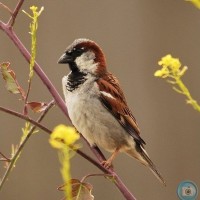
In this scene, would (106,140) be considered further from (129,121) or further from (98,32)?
(98,32)

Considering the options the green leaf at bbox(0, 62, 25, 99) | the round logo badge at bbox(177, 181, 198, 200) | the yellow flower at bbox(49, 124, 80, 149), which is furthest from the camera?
the green leaf at bbox(0, 62, 25, 99)

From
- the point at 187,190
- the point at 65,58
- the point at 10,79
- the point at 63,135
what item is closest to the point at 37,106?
the point at 10,79

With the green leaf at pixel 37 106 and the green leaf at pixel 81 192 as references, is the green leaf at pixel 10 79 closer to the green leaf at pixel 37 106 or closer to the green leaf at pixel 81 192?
the green leaf at pixel 37 106

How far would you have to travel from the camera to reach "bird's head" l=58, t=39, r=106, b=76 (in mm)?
1578

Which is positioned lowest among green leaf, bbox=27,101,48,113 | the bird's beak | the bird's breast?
the bird's breast

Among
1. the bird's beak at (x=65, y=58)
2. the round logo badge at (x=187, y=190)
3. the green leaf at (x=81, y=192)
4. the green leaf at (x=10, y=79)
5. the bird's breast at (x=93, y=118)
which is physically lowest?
the bird's breast at (x=93, y=118)

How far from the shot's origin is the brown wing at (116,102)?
5.28ft

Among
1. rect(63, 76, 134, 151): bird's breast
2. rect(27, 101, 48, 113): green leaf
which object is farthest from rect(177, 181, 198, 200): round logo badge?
rect(63, 76, 134, 151): bird's breast

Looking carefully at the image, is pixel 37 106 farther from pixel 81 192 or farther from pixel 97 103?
pixel 97 103

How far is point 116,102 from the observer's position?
1.62 m

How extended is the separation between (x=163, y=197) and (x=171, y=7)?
0.99 m

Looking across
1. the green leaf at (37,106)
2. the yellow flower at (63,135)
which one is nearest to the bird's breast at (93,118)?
the green leaf at (37,106)

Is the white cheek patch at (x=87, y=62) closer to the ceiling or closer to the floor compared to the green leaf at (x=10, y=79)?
closer to the floor

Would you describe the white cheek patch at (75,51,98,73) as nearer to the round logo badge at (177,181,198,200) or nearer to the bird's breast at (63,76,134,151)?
the bird's breast at (63,76,134,151)
